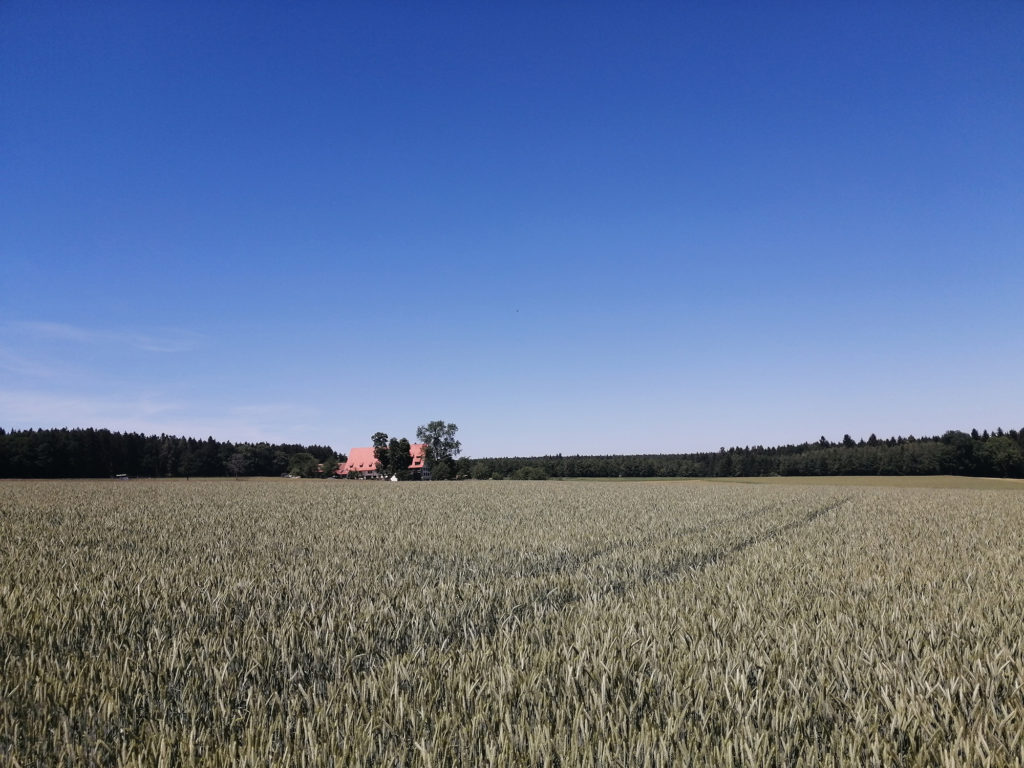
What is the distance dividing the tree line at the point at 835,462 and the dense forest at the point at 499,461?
5.8 inches

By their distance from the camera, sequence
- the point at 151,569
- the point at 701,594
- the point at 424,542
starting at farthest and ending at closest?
the point at 424,542 < the point at 151,569 < the point at 701,594

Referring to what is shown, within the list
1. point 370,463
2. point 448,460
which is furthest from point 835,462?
point 370,463

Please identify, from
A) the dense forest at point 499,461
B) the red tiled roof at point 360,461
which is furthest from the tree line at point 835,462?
the red tiled roof at point 360,461

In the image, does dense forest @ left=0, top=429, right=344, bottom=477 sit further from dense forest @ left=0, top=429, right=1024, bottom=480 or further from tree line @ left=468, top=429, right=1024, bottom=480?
tree line @ left=468, top=429, right=1024, bottom=480

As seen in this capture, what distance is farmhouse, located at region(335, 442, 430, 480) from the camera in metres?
117

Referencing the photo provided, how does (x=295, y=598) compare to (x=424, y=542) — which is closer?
(x=295, y=598)

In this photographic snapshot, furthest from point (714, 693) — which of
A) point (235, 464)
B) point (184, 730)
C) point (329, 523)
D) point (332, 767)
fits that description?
point (235, 464)

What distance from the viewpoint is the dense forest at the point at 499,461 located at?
90188 mm

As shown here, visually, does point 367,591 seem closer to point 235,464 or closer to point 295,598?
point 295,598

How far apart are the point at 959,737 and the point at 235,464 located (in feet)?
423

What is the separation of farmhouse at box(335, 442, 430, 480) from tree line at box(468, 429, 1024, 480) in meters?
12.2

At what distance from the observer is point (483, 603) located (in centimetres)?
577

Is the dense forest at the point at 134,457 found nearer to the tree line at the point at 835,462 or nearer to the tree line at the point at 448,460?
the tree line at the point at 448,460

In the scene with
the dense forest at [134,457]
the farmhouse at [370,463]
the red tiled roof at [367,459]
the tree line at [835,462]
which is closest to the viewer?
the dense forest at [134,457]
